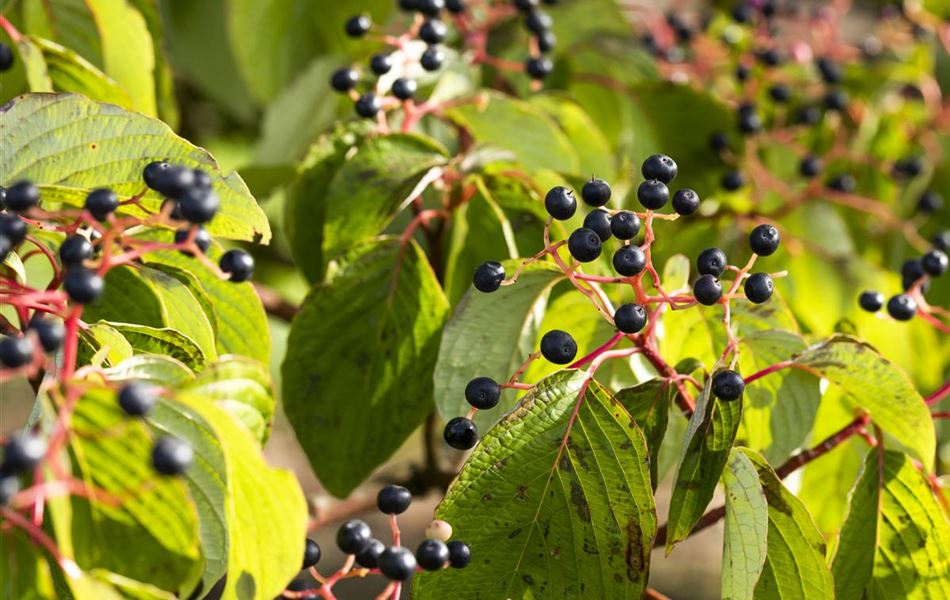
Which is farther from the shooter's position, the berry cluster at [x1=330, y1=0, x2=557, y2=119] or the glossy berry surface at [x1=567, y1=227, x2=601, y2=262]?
the berry cluster at [x1=330, y1=0, x2=557, y2=119]

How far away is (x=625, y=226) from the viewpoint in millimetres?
962

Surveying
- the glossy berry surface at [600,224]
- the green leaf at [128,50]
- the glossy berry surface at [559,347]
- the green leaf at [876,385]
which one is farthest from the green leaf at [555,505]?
the green leaf at [128,50]

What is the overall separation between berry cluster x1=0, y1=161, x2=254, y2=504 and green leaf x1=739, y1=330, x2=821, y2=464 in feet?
1.82

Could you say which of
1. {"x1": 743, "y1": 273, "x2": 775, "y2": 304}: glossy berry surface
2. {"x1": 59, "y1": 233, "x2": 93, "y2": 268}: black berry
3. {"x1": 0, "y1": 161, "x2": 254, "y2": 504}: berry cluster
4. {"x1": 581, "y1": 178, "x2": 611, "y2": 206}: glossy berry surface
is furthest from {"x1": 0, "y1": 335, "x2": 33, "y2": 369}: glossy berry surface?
{"x1": 743, "y1": 273, "x2": 775, "y2": 304}: glossy berry surface

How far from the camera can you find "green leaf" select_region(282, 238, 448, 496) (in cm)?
127

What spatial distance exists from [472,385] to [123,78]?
721mm

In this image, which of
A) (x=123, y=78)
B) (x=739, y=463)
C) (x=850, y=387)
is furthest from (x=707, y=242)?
(x=123, y=78)

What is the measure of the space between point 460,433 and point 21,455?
18.1 inches

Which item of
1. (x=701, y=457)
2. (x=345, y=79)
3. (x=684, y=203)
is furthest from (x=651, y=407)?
(x=345, y=79)

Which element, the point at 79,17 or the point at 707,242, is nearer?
the point at 79,17

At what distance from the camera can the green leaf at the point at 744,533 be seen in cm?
94

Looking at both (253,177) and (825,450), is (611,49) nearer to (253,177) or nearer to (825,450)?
(253,177)

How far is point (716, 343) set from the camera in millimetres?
1220

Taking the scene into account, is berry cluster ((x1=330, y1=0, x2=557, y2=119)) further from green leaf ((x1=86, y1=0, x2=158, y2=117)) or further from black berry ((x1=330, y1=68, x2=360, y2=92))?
green leaf ((x1=86, y1=0, x2=158, y2=117))
